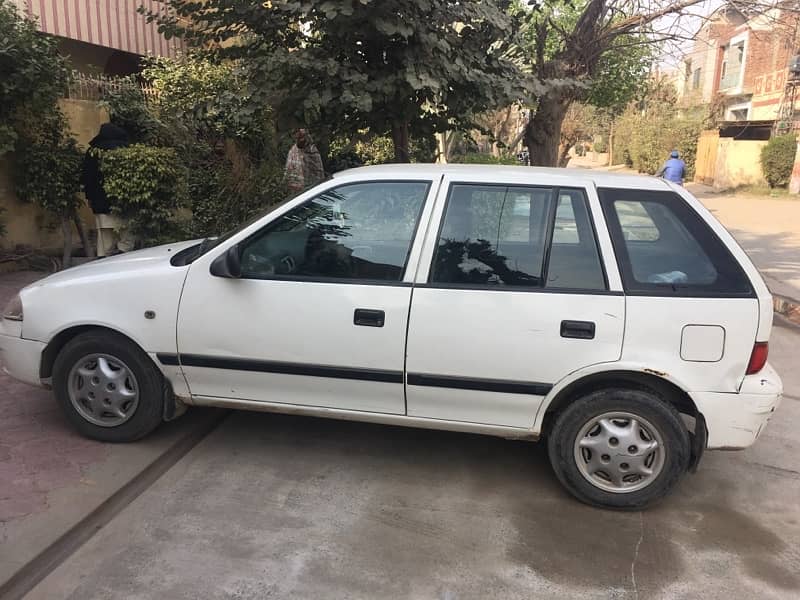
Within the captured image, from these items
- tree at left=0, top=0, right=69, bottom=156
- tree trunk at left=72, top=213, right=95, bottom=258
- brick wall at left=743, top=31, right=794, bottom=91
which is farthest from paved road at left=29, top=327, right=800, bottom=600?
Answer: brick wall at left=743, top=31, right=794, bottom=91

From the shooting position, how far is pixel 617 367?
3301 millimetres

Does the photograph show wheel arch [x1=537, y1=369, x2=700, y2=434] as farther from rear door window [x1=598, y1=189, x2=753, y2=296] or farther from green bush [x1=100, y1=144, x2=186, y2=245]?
green bush [x1=100, y1=144, x2=186, y2=245]

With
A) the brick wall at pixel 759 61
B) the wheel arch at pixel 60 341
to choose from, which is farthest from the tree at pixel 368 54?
the brick wall at pixel 759 61

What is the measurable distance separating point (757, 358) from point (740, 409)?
10.5 inches

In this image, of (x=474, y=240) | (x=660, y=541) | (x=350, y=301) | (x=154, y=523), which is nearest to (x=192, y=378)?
(x=154, y=523)

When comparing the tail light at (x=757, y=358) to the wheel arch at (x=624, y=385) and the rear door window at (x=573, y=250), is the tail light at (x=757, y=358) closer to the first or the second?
the wheel arch at (x=624, y=385)

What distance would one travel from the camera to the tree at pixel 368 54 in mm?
5660

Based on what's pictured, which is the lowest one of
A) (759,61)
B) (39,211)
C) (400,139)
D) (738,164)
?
(39,211)

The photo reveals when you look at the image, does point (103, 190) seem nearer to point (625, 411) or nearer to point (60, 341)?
point (60, 341)

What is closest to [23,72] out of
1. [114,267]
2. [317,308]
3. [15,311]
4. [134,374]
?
[15,311]

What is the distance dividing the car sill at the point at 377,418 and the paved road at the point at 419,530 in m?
0.37

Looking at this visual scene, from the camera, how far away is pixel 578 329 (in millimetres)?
3314

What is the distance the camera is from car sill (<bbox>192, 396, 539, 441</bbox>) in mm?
3555

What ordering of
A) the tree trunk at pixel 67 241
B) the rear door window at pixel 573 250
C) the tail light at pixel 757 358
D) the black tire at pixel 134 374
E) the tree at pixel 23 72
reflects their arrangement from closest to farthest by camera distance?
the tail light at pixel 757 358 → the rear door window at pixel 573 250 → the black tire at pixel 134 374 → the tree at pixel 23 72 → the tree trunk at pixel 67 241
